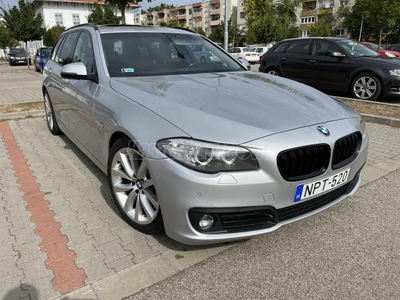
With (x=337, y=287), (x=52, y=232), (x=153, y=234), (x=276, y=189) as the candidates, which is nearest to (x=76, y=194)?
(x=52, y=232)

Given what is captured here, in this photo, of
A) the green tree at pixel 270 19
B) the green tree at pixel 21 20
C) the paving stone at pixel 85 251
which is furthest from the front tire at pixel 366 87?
the green tree at pixel 270 19

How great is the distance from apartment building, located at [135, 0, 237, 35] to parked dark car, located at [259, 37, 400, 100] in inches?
2730

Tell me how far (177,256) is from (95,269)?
0.58 metres

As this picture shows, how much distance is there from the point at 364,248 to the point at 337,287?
0.57 metres

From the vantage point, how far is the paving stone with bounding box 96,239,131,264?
2420 millimetres

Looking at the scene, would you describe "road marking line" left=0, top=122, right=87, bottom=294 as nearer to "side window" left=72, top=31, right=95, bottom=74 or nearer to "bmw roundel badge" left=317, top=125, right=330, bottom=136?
"side window" left=72, top=31, right=95, bottom=74

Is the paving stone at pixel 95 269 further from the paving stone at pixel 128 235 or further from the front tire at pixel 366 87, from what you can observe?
the front tire at pixel 366 87

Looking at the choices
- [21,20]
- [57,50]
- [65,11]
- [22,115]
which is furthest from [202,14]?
[57,50]

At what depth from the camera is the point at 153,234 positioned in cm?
262

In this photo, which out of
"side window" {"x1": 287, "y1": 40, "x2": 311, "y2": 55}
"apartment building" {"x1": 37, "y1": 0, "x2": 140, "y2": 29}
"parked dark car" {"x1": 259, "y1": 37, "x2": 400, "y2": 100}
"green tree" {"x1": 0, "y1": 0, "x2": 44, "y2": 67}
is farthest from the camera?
"apartment building" {"x1": 37, "y1": 0, "x2": 140, "y2": 29}

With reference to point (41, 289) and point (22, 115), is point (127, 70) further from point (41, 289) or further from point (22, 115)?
point (22, 115)

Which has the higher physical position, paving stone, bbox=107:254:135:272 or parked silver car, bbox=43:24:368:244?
parked silver car, bbox=43:24:368:244

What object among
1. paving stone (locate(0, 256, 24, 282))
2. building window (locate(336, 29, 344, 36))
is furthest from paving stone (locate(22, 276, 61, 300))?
building window (locate(336, 29, 344, 36))

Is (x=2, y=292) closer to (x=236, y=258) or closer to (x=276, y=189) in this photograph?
(x=236, y=258)
